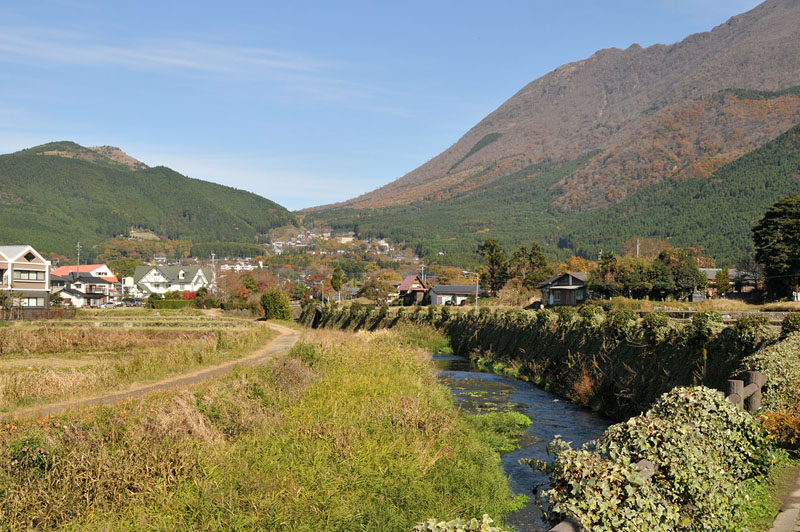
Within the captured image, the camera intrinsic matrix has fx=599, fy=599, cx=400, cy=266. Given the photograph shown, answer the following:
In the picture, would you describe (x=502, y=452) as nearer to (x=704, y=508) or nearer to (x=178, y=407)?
(x=178, y=407)

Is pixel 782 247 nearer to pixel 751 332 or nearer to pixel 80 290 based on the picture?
pixel 751 332

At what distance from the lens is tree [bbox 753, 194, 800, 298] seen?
57594 mm

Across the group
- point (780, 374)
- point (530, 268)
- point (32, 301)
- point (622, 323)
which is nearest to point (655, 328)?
point (622, 323)

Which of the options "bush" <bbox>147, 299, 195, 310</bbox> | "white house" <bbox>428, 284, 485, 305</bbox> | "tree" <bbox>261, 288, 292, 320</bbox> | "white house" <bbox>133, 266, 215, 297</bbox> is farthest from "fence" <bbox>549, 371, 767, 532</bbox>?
"white house" <bbox>133, 266, 215, 297</bbox>

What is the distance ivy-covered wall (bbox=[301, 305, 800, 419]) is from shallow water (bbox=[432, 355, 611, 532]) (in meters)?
0.83

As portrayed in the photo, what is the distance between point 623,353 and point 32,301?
70768 millimetres

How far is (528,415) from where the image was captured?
19.7 m

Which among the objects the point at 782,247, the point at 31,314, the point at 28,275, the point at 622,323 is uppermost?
the point at 782,247

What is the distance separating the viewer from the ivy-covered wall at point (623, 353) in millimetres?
15266

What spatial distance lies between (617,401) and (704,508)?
1399 cm

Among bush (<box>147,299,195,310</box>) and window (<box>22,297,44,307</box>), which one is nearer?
window (<box>22,297,44,307</box>)

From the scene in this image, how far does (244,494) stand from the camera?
28.4ft

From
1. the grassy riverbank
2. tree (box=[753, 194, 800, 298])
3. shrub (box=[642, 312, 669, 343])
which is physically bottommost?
the grassy riverbank

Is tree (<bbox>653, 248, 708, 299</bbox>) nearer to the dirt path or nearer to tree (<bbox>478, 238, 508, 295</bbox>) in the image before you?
tree (<bbox>478, 238, 508, 295</bbox>)
